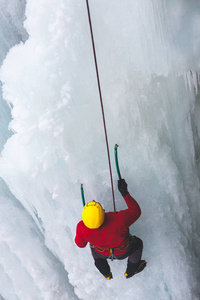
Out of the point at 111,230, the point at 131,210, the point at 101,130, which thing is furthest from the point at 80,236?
the point at 101,130

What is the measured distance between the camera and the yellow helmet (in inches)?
70.2

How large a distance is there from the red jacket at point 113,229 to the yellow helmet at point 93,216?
8cm

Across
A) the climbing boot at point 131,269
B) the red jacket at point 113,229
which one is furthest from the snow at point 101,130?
the red jacket at point 113,229

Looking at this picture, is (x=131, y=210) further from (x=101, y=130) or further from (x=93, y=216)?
(x=101, y=130)

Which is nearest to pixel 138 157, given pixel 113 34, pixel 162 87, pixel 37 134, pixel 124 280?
pixel 162 87

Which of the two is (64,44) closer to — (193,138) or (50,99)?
(50,99)

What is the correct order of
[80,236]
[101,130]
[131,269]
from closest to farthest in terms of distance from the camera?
[80,236] < [101,130] < [131,269]

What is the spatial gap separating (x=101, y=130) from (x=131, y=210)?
1.90 ft

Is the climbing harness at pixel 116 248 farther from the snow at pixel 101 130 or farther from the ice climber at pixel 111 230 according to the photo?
the snow at pixel 101 130

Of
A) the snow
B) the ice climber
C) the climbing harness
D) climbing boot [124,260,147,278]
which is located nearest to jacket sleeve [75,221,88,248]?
the ice climber

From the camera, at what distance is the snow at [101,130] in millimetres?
1916

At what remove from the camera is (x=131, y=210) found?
73.0 inches

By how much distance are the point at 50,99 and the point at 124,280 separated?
1.56m

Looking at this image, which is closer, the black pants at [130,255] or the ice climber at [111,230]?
the ice climber at [111,230]
